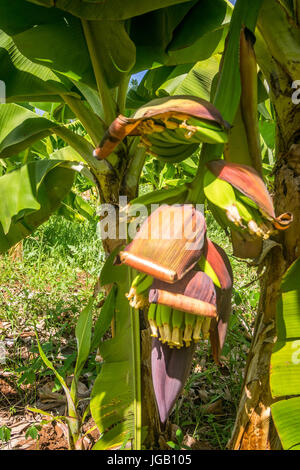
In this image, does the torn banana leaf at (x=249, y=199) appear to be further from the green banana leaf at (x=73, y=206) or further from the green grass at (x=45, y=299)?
the green banana leaf at (x=73, y=206)

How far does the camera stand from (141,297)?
1.27 feet

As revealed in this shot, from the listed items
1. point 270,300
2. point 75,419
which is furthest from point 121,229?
point 75,419

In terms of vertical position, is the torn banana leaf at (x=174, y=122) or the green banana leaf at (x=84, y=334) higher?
the torn banana leaf at (x=174, y=122)

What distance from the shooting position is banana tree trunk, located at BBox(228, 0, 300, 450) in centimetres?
54

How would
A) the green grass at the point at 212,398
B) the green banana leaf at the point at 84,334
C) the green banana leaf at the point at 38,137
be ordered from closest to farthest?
the green banana leaf at the point at 84,334 < the green banana leaf at the point at 38,137 < the green grass at the point at 212,398

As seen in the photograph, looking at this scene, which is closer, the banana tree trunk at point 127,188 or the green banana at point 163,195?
the green banana at point 163,195

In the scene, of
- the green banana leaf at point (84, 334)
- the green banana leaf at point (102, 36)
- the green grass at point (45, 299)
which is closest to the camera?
the green banana leaf at point (102, 36)

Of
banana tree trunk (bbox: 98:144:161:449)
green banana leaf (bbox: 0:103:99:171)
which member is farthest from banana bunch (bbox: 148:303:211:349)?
green banana leaf (bbox: 0:103:99:171)

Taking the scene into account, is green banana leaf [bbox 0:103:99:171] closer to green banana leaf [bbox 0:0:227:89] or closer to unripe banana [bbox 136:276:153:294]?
green banana leaf [bbox 0:0:227:89]

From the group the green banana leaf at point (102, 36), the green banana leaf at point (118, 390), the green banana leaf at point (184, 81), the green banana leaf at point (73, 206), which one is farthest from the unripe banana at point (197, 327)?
the green banana leaf at point (73, 206)

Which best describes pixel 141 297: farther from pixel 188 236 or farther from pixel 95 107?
pixel 95 107

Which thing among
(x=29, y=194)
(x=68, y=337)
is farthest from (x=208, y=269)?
(x=68, y=337)

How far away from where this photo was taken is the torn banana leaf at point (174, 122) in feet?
1.05

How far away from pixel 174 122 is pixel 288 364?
34 centimetres
